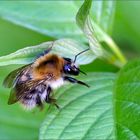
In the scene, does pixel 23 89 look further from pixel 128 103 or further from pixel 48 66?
pixel 128 103

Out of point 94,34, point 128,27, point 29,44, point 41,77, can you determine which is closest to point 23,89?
point 41,77

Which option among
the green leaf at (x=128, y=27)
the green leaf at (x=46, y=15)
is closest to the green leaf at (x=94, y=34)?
the green leaf at (x=46, y=15)

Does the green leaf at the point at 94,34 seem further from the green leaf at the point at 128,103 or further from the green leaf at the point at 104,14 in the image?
the green leaf at the point at 128,103

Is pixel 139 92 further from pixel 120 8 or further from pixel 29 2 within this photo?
pixel 120 8

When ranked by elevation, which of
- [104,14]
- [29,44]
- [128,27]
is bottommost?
[128,27]

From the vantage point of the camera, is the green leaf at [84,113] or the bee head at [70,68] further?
the bee head at [70,68]

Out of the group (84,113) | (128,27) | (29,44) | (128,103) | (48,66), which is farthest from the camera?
(128,27)
